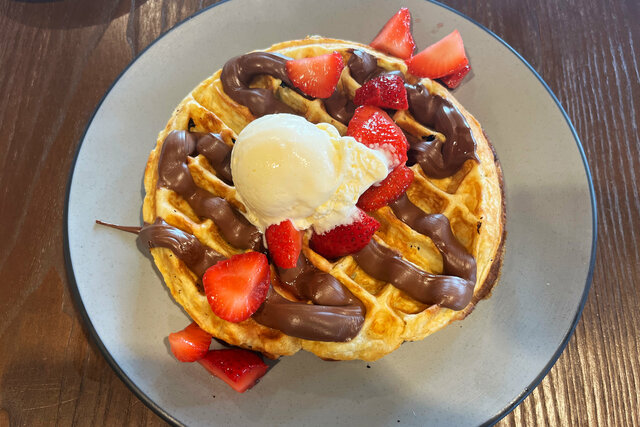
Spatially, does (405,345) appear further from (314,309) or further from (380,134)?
(380,134)

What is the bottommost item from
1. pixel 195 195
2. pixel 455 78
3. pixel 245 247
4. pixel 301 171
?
pixel 245 247

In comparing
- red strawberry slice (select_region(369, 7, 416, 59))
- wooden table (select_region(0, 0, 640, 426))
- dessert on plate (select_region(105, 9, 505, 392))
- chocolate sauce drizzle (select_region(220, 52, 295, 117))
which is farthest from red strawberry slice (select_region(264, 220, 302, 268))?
red strawberry slice (select_region(369, 7, 416, 59))

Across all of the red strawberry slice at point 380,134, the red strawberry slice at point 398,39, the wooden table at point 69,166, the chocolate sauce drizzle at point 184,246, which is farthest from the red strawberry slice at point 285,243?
the red strawberry slice at point 398,39

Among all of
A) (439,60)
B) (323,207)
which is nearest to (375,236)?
(323,207)

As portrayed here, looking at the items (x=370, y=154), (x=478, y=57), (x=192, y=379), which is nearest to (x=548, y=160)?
(x=478, y=57)

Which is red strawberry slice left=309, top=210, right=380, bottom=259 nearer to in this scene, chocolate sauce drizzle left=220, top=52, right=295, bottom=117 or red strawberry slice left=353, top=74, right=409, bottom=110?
red strawberry slice left=353, top=74, right=409, bottom=110

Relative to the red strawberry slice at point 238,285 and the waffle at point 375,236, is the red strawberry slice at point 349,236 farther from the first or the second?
the red strawberry slice at point 238,285

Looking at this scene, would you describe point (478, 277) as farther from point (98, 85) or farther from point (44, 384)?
point (98, 85)

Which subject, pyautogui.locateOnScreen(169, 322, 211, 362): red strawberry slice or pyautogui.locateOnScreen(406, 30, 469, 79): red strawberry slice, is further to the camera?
pyautogui.locateOnScreen(406, 30, 469, 79): red strawberry slice
